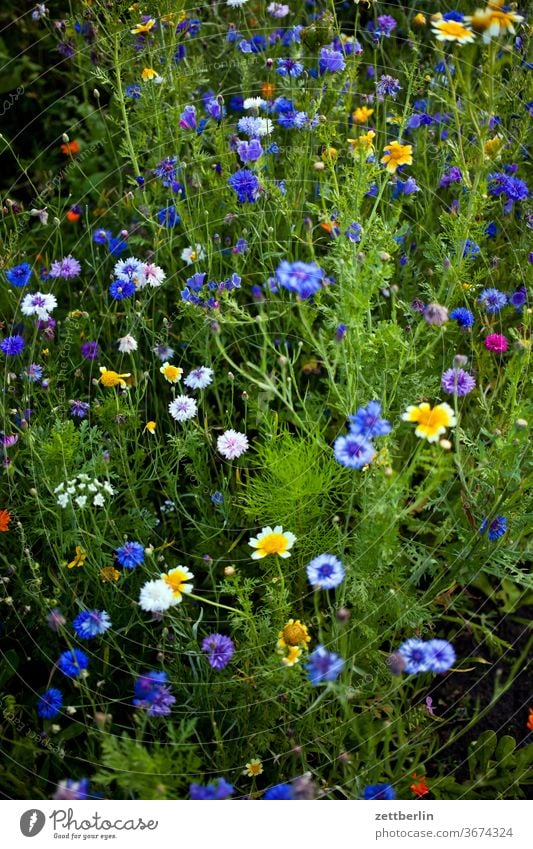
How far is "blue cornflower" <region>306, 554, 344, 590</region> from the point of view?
4.61ft

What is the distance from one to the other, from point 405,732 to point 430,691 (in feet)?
0.50

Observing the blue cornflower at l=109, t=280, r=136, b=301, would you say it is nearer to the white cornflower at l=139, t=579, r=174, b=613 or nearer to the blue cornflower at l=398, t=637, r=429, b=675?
the white cornflower at l=139, t=579, r=174, b=613

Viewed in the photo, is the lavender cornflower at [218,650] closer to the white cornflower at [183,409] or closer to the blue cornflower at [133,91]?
the white cornflower at [183,409]

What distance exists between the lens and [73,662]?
1.57 metres

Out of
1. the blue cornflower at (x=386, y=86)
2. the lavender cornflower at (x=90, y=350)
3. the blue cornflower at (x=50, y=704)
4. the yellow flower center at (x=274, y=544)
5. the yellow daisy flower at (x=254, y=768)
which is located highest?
the blue cornflower at (x=386, y=86)

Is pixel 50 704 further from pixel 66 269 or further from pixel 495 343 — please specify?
pixel 495 343

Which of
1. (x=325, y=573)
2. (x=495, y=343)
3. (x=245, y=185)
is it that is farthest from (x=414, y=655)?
(x=245, y=185)

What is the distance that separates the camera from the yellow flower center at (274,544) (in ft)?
5.14

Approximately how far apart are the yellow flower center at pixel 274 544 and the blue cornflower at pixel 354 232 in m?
0.63

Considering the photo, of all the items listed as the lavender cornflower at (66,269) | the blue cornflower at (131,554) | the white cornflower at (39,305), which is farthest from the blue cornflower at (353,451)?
the lavender cornflower at (66,269)

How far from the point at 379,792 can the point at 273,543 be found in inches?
18.7

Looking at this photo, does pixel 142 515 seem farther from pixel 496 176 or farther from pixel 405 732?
pixel 496 176
